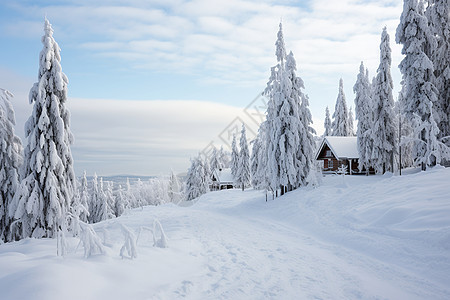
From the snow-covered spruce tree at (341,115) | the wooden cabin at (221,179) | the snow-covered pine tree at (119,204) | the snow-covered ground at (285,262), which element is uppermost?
the snow-covered spruce tree at (341,115)

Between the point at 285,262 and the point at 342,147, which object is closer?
the point at 285,262

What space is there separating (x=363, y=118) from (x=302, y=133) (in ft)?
50.7

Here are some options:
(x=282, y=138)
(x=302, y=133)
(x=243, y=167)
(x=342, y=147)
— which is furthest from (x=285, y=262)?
(x=243, y=167)

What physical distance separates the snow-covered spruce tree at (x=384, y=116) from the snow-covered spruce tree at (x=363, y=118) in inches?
39.6

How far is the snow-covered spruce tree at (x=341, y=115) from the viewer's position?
175 ft

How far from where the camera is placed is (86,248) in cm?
805

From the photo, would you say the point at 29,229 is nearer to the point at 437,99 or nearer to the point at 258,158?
the point at 437,99

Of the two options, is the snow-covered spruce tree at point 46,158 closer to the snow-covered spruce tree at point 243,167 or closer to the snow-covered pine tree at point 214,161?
the snow-covered spruce tree at point 243,167

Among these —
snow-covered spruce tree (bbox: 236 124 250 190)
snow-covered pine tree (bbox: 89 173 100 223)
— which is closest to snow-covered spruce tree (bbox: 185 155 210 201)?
snow-covered spruce tree (bbox: 236 124 250 190)

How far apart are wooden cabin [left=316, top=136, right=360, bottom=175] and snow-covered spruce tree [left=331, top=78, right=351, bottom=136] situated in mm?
11276

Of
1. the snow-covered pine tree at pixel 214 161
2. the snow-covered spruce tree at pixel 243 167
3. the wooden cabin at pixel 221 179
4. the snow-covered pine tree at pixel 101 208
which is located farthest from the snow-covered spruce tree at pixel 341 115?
the snow-covered pine tree at pixel 101 208

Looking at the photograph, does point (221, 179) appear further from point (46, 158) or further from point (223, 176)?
point (46, 158)

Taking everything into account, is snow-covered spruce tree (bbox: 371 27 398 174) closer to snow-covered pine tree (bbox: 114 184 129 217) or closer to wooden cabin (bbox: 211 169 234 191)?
wooden cabin (bbox: 211 169 234 191)

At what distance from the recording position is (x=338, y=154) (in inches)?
1560
